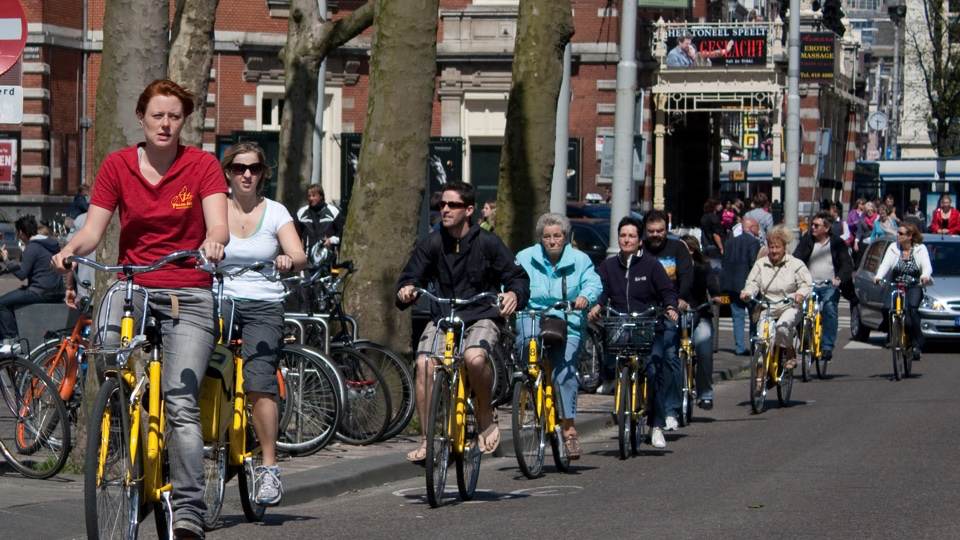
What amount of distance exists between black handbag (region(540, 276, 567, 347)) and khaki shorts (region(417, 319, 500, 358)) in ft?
4.50

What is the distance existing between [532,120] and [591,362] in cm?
276

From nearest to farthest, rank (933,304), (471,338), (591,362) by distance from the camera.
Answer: (471,338) < (591,362) < (933,304)

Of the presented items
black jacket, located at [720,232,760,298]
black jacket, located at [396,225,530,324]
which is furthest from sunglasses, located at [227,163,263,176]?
black jacket, located at [720,232,760,298]

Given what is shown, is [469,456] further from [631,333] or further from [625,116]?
[625,116]

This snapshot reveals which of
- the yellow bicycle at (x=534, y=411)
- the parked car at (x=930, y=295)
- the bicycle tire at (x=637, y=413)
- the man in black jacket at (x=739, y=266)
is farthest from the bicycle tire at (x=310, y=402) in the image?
the parked car at (x=930, y=295)

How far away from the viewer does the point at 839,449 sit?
13.5 m

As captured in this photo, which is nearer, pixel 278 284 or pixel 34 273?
pixel 278 284

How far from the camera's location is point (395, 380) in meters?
13.1

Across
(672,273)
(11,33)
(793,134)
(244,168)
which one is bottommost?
(672,273)

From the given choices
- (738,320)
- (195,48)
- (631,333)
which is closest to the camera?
(631,333)

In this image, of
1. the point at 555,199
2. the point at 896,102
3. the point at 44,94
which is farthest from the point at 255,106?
the point at 896,102

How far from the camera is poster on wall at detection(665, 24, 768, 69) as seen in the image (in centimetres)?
4422

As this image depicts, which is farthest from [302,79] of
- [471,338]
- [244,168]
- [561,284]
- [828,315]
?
[244,168]

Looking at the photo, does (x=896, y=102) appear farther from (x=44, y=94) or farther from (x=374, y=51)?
(x=374, y=51)
